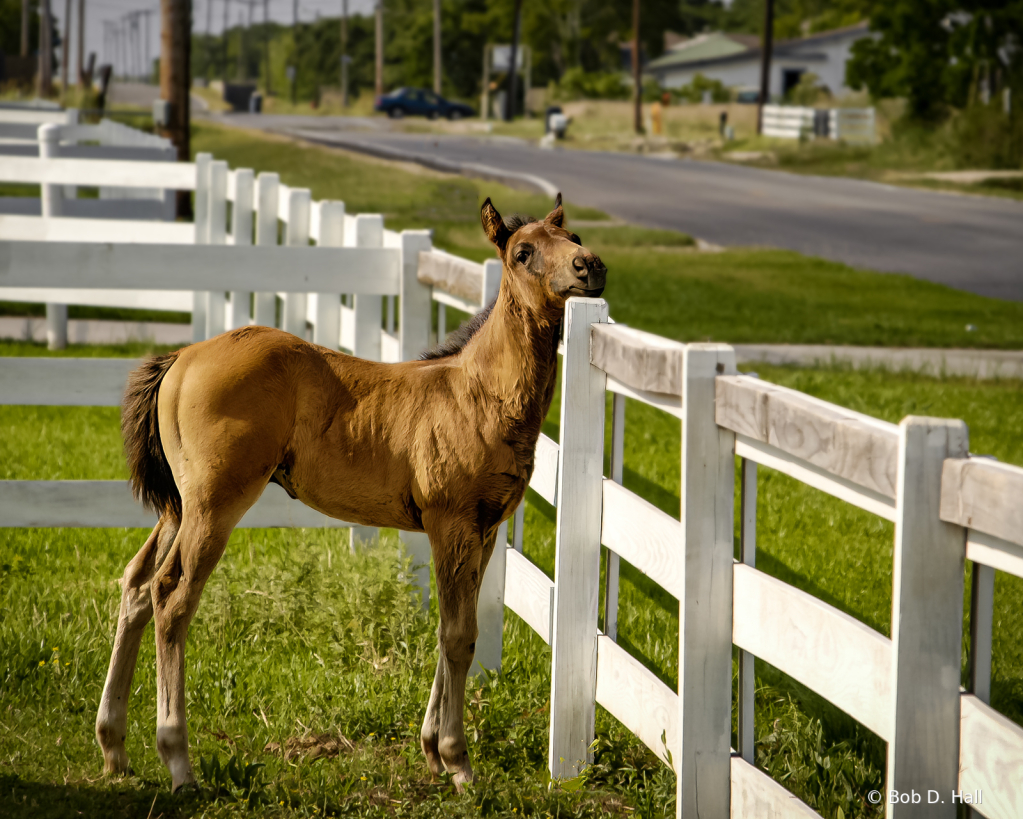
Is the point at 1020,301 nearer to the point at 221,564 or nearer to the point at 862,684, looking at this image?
the point at 221,564

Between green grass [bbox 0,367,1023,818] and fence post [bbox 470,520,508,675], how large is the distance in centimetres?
14

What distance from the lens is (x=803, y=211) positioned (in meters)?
24.2

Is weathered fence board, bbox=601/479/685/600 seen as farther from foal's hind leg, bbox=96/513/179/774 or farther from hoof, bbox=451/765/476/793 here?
foal's hind leg, bbox=96/513/179/774

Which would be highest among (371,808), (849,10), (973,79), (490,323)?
(849,10)

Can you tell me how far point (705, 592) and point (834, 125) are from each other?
1746 inches

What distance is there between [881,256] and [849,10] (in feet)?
233

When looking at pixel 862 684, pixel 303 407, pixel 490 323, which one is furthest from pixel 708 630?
pixel 303 407

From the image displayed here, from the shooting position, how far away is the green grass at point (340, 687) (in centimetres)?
323

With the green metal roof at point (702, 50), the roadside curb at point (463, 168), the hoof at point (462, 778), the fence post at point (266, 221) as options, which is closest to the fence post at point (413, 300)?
the hoof at point (462, 778)

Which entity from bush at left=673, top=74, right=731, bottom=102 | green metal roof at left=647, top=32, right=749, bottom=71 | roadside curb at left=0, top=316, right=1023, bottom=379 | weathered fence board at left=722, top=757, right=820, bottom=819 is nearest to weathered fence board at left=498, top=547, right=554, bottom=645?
weathered fence board at left=722, top=757, right=820, bottom=819

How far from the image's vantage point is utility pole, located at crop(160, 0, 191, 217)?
15.4m

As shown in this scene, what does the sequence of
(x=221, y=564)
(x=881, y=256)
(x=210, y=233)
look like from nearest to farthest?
(x=221, y=564) < (x=210, y=233) < (x=881, y=256)

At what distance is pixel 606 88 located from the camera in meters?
77.8

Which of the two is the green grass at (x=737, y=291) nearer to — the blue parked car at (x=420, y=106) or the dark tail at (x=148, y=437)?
the dark tail at (x=148, y=437)
